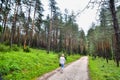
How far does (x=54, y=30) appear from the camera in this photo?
2655 inches

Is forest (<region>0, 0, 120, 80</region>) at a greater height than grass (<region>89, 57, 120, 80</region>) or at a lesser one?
greater

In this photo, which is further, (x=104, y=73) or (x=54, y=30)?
(x=54, y=30)

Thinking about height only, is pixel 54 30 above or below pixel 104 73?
above

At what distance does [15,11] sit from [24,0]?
13.1ft

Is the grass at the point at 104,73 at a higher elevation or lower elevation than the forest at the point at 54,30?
lower

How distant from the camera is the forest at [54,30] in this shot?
506 inches

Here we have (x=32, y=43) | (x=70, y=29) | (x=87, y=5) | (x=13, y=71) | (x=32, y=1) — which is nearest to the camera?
(x=87, y=5)

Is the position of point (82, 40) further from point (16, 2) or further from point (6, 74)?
point (6, 74)

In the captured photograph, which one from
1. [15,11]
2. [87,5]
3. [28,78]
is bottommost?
[28,78]

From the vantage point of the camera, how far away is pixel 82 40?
99.4 m

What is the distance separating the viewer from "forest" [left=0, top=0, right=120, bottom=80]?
12.8 metres

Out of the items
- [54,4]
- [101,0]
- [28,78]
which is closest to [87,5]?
[101,0]

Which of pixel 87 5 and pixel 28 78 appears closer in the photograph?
pixel 87 5

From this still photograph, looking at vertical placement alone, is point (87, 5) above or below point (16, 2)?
below
